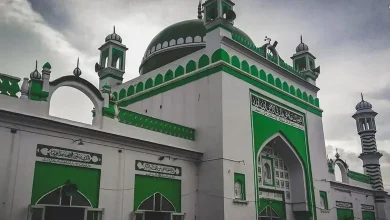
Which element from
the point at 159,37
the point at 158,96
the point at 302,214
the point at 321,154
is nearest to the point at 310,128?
the point at 321,154

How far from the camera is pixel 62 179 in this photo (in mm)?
6688

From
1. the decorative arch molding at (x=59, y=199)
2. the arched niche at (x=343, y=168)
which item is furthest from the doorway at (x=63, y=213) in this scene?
the arched niche at (x=343, y=168)

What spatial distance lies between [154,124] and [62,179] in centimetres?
270

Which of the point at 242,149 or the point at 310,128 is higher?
the point at 310,128

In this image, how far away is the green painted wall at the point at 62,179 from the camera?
6.36m

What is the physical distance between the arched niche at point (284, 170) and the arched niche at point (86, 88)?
5071mm

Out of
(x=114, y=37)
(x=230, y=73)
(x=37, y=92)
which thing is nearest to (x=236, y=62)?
(x=230, y=73)

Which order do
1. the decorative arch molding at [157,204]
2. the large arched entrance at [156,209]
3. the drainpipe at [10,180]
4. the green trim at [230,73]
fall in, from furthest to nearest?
the green trim at [230,73], the decorative arch molding at [157,204], the large arched entrance at [156,209], the drainpipe at [10,180]

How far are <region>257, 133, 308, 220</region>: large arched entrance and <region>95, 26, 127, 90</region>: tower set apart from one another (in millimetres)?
5532

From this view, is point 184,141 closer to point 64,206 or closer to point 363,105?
point 64,206

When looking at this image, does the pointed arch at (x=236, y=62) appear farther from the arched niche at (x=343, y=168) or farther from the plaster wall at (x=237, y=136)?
the arched niche at (x=343, y=168)

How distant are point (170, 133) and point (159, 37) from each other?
5630 millimetres

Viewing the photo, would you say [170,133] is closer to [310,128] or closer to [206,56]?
[206,56]

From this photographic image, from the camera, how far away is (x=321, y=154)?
12812 mm
